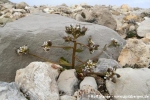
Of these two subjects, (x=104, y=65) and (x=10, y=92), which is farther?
(x=104, y=65)

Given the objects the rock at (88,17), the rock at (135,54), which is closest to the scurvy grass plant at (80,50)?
the rock at (135,54)

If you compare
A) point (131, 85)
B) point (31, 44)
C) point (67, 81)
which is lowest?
point (67, 81)

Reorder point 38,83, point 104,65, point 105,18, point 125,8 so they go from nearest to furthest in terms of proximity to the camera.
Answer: point 38,83 → point 104,65 → point 105,18 → point 125,8

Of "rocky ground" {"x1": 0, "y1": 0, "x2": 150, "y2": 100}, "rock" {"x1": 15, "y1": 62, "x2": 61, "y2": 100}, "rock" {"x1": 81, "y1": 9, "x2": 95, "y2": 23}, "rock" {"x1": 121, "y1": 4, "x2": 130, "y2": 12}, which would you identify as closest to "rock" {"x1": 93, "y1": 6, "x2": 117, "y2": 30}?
"rock" {"x1": 81, "y1": 9, "x2": 95, "y2": 23}

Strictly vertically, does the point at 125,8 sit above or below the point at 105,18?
below

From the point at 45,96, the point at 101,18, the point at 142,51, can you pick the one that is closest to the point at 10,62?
the point at 45,96

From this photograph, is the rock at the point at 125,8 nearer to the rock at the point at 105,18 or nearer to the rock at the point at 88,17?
the rock at the point at 88,17

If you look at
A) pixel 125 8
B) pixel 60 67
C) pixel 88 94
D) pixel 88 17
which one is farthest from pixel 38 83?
pixel 125 8

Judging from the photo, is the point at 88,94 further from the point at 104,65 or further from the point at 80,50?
the point at 80,50

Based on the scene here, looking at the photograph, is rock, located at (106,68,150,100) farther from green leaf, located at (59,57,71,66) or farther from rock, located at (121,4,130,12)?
rock, located at (121,4,130,12)
